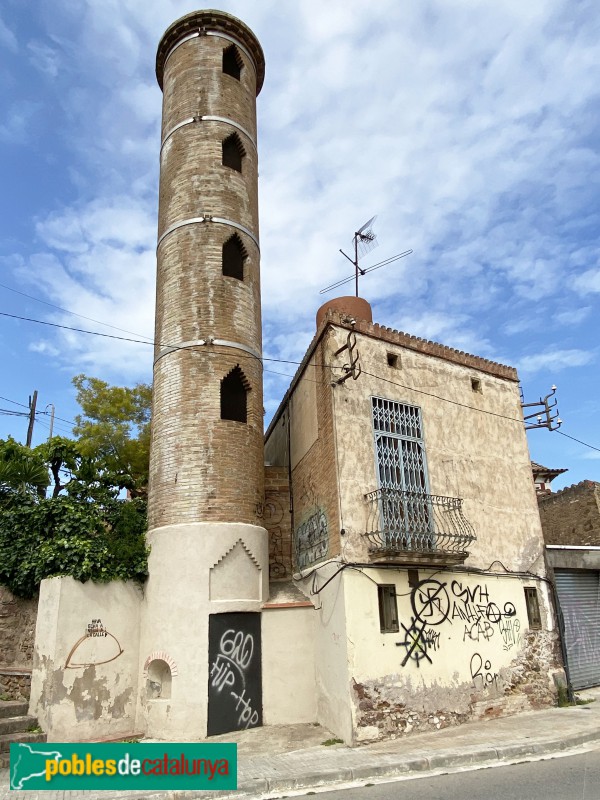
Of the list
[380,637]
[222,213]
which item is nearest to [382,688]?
[380,637]

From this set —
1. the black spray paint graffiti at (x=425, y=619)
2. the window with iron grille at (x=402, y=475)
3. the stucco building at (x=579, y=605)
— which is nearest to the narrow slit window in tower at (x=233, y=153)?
the window with iron grille at (x=402, y=475)

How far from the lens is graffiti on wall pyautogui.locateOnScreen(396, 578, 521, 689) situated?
11.1 metres

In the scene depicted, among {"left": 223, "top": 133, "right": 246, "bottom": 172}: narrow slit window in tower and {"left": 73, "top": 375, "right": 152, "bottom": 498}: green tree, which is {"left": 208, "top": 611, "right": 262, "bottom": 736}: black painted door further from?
{"left": 223, "top": 133, "right": 246, "bottom": 172}: narrow slit window in tower

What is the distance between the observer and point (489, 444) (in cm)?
1393

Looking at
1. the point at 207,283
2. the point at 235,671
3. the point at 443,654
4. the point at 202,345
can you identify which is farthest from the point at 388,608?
the point at 207,283

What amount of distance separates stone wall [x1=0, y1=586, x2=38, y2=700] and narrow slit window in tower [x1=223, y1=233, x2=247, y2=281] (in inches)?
331

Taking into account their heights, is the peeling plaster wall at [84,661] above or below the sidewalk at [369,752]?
above

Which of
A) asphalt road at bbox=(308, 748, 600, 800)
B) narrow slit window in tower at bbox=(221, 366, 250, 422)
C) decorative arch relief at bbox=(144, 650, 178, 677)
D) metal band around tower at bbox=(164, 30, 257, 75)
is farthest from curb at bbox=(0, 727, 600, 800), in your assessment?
metal band around tower at bbox=(164, 30, 257, 75)

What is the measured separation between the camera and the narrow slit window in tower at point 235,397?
44.2 ft

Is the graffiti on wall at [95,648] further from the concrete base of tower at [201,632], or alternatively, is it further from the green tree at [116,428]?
the green tree at [116,428]

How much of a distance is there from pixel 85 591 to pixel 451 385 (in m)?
8.75

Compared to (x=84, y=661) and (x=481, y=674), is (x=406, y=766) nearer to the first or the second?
(x=481, y=674)

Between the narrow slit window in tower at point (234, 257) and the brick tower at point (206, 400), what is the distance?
41mm

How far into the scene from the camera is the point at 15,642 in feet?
39.8
